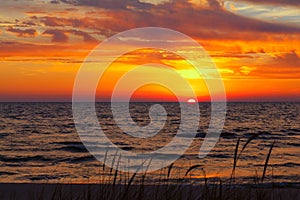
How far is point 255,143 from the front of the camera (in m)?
33.7

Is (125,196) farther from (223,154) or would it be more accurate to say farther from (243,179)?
(223,154)

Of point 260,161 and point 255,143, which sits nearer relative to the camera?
point 260,161

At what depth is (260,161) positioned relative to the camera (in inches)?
960

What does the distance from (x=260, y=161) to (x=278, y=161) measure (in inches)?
37.2

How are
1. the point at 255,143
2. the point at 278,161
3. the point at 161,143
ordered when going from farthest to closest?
the point at 161,143, the point at 255,143, the point at 278,161

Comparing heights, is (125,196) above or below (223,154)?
above

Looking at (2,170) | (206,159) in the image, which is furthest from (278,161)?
(2,170)

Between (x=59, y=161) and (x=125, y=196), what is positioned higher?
(x=125, y=196)

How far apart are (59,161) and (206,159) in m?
7.83

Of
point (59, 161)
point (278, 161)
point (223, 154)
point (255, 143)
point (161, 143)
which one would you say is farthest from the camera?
point (161, 143)

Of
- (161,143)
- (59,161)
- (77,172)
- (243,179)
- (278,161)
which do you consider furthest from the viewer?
(161,143)

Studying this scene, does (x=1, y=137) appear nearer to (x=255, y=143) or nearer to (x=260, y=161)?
(x=255, y=143)

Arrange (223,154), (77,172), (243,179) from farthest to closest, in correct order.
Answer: (223,154), (77,172), (243,179)

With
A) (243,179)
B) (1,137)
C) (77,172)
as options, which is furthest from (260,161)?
(1,137)
